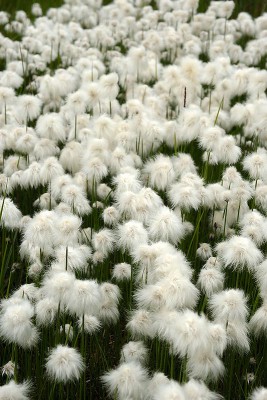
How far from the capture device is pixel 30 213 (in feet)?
15.9

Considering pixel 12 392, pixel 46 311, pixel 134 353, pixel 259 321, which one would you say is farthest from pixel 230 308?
pixel 12 392

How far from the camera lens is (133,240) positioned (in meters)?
3.47

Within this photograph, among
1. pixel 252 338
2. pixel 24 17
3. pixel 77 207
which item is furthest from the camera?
pixel 24 17

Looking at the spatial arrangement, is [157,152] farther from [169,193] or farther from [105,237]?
[105,237]

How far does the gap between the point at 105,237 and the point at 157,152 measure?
78.3 inches

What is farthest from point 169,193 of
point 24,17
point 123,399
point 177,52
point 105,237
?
point 24,17

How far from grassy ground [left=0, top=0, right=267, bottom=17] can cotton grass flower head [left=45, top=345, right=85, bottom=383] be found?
8.88 metres

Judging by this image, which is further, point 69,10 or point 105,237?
point 69,10

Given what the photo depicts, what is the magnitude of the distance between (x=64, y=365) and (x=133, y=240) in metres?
0.95

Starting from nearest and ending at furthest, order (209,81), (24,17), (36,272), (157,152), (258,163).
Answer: (36,272)
(258,163)
(157,152)
(209,81)
(24,17)

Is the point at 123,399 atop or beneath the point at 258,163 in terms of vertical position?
beneath

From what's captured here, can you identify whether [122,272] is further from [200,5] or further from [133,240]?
[200,5]

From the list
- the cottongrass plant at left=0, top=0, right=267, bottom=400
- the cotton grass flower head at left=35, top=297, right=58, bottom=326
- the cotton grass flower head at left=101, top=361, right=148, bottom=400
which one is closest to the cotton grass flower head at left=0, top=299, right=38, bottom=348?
the cottongrass plant at left=0, top=0, right=267, bottom=400

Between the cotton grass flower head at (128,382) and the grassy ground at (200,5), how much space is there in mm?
8990
